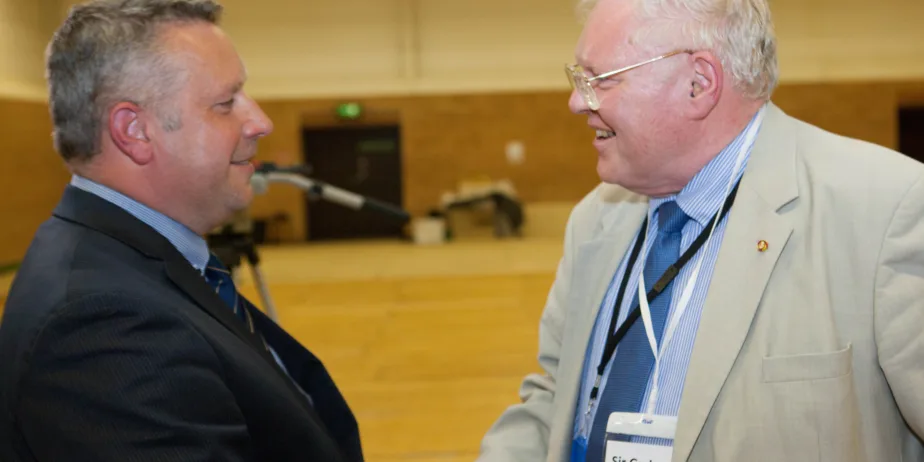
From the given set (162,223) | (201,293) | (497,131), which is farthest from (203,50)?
(497,131)

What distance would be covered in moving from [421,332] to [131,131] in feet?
15.5

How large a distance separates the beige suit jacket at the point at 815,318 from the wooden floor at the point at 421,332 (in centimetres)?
245

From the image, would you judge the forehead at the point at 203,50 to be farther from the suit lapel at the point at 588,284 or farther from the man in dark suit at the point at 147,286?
the suit lapel at the point at 588,284

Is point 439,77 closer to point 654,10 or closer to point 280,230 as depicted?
point 280,230

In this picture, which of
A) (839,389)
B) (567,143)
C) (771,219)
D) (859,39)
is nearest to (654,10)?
(771,219)

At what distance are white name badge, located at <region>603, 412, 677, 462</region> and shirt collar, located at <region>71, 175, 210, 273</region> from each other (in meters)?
0.88

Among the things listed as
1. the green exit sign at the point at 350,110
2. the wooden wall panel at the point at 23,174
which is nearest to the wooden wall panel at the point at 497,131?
the green exit sign at the point at 350,110

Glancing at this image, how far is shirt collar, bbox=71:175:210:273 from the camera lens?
1526 mm

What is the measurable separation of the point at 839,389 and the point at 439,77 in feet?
39.7

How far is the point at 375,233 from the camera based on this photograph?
1336 cm

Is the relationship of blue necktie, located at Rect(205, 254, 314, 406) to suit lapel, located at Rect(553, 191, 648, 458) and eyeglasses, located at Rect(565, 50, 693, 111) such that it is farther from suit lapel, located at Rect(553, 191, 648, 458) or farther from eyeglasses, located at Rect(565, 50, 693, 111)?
eyeglasses, located at Rect(565, 50, 693, 111)

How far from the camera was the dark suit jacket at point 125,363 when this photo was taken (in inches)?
46.0

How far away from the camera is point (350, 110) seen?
507 inches

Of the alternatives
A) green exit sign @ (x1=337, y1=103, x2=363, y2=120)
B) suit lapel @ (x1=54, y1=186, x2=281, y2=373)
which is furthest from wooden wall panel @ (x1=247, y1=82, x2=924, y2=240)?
suit lapel @ (x1=54, y1=186, x2=281, y2=373)
